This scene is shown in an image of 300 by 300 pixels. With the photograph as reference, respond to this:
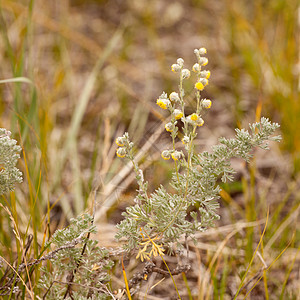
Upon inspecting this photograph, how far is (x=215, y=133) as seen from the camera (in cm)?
192

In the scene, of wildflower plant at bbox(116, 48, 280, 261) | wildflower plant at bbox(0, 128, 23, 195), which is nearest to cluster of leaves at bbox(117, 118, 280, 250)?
wildflower plant at bbox(116, 48, 280, 261)

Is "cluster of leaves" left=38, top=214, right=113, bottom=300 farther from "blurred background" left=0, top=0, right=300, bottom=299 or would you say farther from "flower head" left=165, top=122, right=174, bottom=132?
"flower head" left=165, top=122, right=174, bottom=132

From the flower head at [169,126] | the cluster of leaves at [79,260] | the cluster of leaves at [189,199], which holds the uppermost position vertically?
the flower head at [169,126]

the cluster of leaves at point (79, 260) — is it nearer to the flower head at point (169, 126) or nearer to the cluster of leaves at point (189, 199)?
the cluster of leaves at point (189, 199)

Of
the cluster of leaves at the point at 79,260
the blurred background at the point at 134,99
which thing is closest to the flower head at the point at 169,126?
the cluster of leaves at the point at 79,260

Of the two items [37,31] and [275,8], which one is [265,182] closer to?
[275,8]

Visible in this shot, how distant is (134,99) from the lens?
7.00ft

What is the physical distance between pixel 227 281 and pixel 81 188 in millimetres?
645

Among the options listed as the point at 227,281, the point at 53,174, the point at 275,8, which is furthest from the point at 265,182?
the point at 275,8

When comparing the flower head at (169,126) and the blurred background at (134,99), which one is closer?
the flower head at (169,126)

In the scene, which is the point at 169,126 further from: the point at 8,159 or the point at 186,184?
the point at 8,159

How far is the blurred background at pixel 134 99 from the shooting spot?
1282 mm

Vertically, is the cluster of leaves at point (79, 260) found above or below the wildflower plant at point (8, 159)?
below

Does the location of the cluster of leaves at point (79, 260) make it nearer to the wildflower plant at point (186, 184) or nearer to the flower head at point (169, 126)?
the wildflower plant at point (186, 184)
